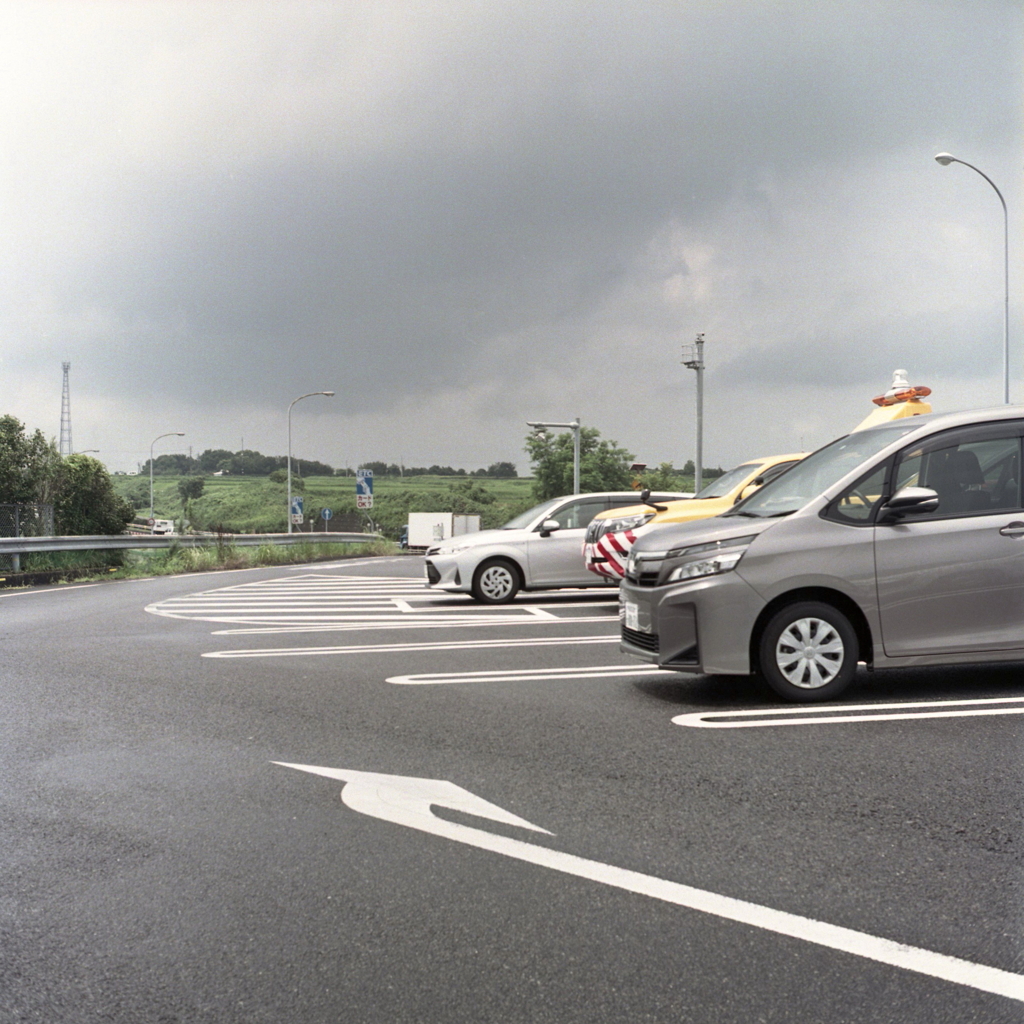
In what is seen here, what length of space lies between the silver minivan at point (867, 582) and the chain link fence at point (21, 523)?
1846 centimetres

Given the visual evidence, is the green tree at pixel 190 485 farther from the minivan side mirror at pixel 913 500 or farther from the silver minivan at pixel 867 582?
the minivan side mirror at pixel 913 500

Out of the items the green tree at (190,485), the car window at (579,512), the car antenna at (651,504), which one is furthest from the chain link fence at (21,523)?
the green tree at (190,485)

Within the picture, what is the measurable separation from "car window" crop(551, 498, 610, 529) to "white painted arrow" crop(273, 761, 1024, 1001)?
10.1 meters

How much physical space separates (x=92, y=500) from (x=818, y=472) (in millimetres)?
75074

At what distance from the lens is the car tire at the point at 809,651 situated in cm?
664

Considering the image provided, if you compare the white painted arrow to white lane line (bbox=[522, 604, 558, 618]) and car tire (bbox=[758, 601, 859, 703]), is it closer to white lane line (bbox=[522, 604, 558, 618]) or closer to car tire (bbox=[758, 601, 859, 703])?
car tire (bbox=[758, 601, 859, 703])

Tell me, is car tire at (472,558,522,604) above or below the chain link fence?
below

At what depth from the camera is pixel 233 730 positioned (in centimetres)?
624

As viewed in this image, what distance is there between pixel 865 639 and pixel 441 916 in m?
4.28

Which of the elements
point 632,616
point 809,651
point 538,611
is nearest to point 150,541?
point 538,611

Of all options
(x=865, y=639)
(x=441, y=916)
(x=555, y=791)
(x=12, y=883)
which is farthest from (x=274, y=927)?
(x=865, y=639)

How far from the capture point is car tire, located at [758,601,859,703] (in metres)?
6.64

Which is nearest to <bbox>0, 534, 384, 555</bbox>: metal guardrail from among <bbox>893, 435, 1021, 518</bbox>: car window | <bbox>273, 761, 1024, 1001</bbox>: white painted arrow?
<bbox>273, 761, 1024, 1001</bbox>: white painted arrow

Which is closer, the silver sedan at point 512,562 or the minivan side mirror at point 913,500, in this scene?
the minivan side mirror at point 913,500
